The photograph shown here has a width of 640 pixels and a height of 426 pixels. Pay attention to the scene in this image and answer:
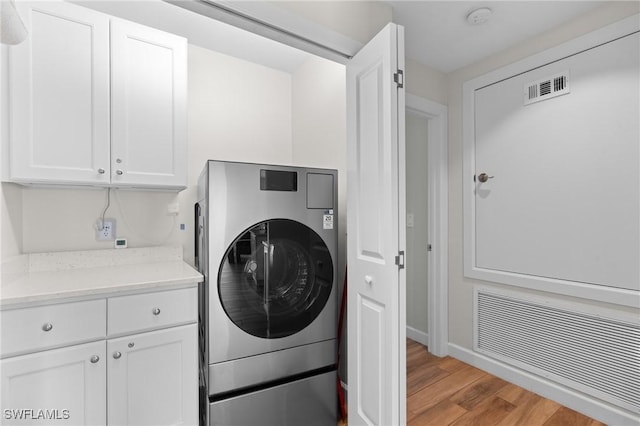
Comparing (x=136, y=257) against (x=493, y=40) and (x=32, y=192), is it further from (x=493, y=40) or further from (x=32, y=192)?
(x=493, y=40)

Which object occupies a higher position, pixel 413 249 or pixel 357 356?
pixel 413 249

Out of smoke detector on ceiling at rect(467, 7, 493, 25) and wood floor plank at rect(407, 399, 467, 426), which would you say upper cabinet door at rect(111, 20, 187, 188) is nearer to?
smoke detector on ceiling at rect(467, 7, 493, 25)

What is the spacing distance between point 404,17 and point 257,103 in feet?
4.52

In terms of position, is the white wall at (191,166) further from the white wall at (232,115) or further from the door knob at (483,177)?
the door knob at (483,177)

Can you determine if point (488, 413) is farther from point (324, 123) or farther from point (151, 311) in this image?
point (324, 123)

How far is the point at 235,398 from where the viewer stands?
5.18 feet

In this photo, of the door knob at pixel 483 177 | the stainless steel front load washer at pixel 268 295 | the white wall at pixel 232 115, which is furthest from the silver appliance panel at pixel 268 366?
the door knob at pixel 483 177

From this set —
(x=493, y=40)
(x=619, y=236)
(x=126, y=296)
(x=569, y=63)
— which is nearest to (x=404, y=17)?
(x=493, y=40)

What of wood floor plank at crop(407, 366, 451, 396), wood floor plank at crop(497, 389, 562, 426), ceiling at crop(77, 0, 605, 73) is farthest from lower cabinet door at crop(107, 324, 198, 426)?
wood floor plank at crop(497, 389, 562, 426)

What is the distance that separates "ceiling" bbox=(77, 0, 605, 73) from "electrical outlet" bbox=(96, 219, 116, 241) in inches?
52.8

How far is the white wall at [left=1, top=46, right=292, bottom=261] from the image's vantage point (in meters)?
1.78

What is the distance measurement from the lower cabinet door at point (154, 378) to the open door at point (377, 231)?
84 centimetres

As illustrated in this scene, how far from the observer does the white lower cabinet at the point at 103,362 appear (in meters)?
1.16

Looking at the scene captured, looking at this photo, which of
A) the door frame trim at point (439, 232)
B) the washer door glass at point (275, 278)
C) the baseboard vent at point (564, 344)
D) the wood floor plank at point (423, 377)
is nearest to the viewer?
the washer door glass at point (275, 278)
